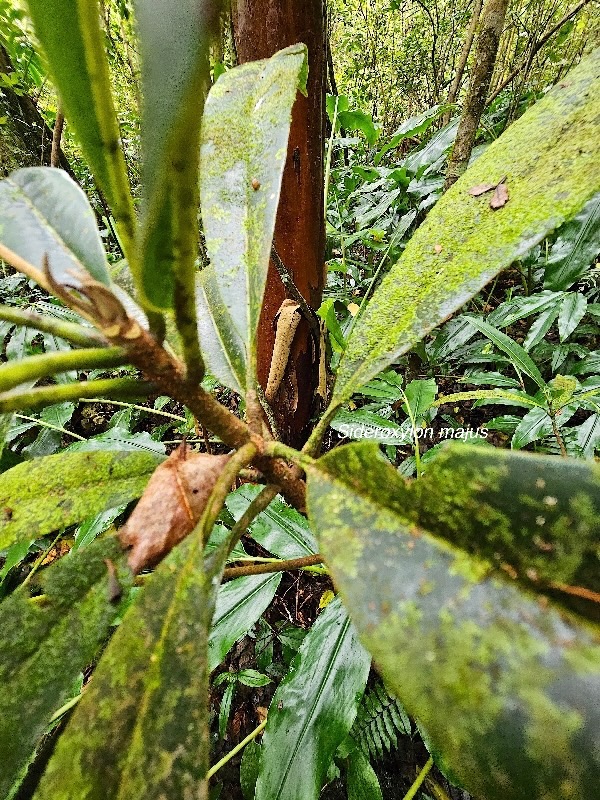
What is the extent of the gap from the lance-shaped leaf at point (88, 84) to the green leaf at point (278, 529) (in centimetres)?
64

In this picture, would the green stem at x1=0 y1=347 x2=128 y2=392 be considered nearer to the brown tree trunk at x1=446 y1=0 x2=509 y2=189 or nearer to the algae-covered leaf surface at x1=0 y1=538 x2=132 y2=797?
the algae-covered leaf surface at x1=0 y1=538 x2=132 y2=797

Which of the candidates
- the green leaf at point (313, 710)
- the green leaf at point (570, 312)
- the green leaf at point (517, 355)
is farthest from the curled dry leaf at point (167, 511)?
the green leaf at point (570, 312)

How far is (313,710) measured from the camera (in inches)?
24.7

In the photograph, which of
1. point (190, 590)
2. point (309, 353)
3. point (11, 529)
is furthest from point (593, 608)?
point (309, 353)

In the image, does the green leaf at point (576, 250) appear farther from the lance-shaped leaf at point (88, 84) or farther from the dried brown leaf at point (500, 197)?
the lance-shaped leaf at point (88, 84)

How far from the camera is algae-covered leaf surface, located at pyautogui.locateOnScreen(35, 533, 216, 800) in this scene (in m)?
0.24

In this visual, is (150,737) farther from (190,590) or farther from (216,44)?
(216,44)

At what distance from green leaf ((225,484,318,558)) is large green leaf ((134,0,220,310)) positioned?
2.10 feet

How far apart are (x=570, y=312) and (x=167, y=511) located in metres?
1.02

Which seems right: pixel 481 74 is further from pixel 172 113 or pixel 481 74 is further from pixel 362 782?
pixel 362 782

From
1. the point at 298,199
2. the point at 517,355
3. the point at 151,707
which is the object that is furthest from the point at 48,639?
the point at 517,355

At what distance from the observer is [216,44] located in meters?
0.19

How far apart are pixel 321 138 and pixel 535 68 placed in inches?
127

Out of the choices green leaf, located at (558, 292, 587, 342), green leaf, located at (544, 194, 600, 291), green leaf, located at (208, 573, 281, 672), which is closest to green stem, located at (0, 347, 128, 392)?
green leaf, located at (208, 573, 281, 672)
